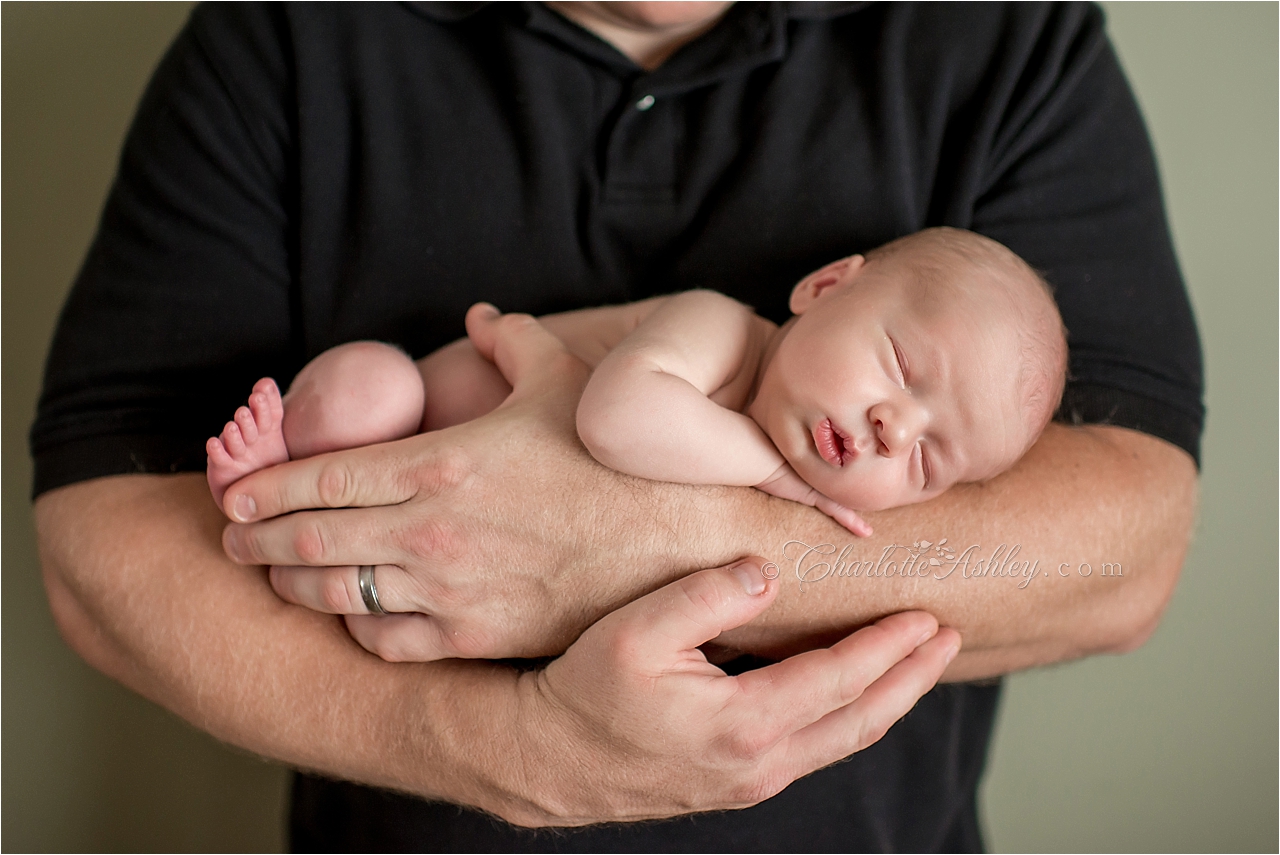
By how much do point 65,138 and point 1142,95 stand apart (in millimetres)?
2405

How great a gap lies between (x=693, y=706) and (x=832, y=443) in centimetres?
36

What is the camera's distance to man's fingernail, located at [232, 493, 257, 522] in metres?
1.12

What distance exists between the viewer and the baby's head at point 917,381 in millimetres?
1073

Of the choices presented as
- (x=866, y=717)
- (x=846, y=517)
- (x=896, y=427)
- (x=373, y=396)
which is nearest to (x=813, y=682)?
(x=866, y=717)

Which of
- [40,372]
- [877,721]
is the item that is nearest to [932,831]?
[877,721]

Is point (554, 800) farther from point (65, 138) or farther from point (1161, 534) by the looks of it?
point (65, 138)

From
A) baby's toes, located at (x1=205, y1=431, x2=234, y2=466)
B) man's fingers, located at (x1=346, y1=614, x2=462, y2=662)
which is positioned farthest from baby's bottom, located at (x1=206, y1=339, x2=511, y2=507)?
man's fingers, located at (x1=346, y1=614, x2=462, y2=662)

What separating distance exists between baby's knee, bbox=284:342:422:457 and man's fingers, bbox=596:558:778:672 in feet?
1.42

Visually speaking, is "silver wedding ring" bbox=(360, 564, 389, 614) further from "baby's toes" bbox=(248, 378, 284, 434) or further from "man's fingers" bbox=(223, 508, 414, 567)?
"baby's toes" bbox=(248, 378, 284, 434)

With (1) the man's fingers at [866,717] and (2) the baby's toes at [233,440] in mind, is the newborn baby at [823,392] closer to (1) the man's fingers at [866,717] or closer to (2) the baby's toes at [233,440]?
(2) the baby's toes at [233,440]

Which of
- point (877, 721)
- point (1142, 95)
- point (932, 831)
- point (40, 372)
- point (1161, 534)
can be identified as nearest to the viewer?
point (877, 721)

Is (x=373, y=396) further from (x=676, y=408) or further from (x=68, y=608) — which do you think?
(x=68, y=608)

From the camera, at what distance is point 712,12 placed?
51.7 inches

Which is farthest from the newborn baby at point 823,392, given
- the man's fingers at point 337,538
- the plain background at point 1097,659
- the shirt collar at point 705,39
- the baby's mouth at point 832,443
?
the plain background at point 1097,659
